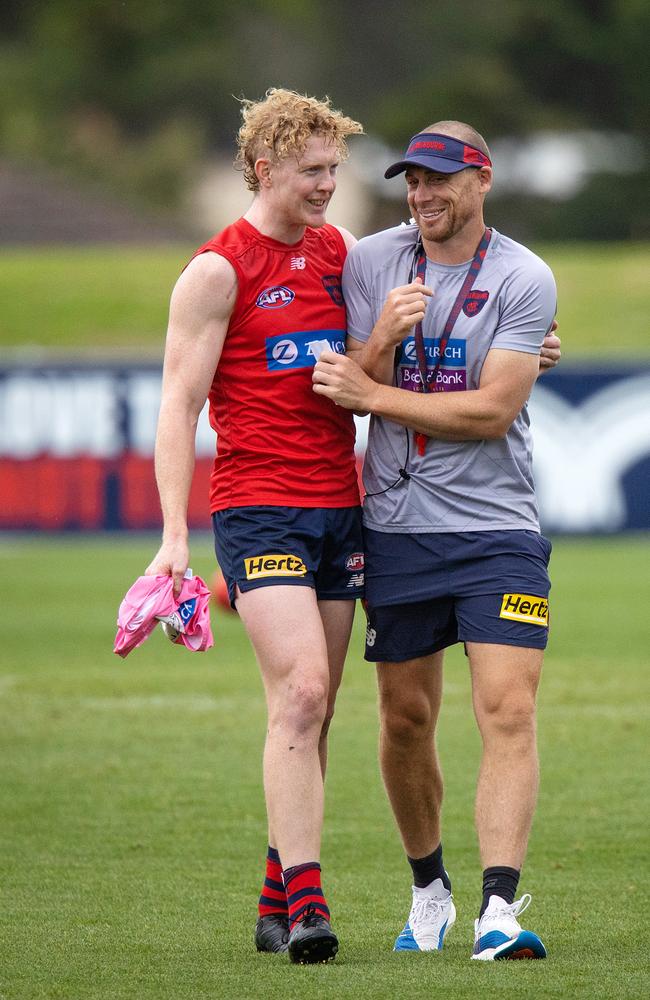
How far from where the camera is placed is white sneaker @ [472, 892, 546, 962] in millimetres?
4734

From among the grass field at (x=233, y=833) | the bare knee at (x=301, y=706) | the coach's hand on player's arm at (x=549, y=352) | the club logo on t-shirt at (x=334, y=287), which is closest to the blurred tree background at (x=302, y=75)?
the grass field at (x=233, y=833)

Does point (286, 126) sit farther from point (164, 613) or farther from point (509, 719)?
point (509, 719)

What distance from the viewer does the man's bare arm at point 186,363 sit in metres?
5.01

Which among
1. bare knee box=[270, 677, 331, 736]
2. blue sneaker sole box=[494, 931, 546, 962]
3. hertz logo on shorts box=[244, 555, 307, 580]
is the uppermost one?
hertz logo on shorts box=[244, 555, 307, 580]

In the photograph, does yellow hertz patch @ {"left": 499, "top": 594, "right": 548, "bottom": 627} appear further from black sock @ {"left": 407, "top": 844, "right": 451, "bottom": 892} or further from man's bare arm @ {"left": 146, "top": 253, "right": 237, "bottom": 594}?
man's bare arm @ {"left": 146, "top": 253, "right": 237, "bottom": 594}

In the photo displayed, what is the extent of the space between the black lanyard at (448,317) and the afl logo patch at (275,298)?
39 centimetres

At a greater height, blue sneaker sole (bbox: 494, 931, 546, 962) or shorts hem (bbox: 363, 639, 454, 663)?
shorts hem (bbox: 363, 639, 454, 663)

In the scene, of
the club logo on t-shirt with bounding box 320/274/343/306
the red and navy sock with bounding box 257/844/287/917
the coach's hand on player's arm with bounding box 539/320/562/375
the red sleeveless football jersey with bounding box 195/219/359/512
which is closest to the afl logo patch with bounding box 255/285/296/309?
the red sleeveless football jersey with bounding box 195/219/359/512

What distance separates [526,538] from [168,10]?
45020mm

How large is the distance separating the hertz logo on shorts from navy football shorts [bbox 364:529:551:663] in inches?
13.0

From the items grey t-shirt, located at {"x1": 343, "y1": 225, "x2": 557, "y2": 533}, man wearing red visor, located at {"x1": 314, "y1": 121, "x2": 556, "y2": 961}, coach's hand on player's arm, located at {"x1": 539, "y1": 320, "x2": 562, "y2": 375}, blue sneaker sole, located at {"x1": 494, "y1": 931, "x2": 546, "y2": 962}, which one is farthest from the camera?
coach's hand on player's arm, located at {"x1": 539, "y1": 320, "x2": 562, "y2": 375}

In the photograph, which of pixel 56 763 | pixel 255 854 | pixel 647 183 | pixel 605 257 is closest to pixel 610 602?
pixel 56 763

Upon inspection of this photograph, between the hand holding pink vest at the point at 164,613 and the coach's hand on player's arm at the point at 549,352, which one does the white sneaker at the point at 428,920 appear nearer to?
the hand holding pink vest at the point at 164,613

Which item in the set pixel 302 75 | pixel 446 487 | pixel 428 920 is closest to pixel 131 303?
pixel 446 487
